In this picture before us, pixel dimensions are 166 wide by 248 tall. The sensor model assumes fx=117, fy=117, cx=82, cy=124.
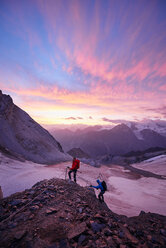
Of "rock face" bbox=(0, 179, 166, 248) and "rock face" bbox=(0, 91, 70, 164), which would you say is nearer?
"rock face" bbox=(0, 179, 166, 248)

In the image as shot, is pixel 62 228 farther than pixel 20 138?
No

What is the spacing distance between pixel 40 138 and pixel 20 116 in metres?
12.4

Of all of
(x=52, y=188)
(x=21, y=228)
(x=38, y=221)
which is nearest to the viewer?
(x=21, y=228)

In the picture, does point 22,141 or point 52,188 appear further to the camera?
point 22,141

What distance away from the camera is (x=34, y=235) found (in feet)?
11.9

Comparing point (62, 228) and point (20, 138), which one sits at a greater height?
point (20, 138)

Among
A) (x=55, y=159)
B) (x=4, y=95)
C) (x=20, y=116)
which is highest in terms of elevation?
(x=4, y=95)

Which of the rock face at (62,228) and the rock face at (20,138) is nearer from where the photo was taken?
the rock face at (62,228)

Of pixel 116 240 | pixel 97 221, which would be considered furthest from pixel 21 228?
pixel 116 240

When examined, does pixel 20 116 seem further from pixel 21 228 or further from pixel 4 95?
pixel 21 228

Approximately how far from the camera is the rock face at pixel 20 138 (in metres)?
37.3

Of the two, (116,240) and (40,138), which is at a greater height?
(40,138)

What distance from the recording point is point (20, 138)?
1604 inches

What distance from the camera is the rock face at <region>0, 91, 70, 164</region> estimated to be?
1469 inches
